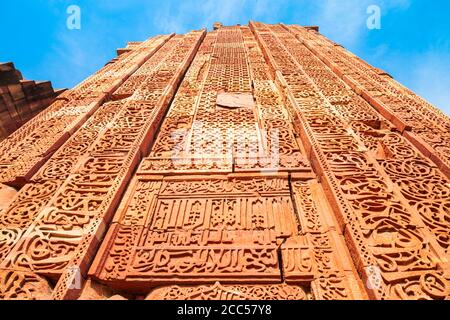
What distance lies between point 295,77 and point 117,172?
368cm

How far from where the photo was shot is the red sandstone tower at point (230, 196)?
87.4 inches

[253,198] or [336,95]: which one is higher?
[336,95]

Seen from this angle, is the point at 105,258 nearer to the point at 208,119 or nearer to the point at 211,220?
the point at 211,220

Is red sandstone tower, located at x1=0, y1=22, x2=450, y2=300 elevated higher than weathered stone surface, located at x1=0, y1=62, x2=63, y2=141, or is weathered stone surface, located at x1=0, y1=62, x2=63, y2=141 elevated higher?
weathered stone surface, located at x1=0, y1=62, x2=63, y2=141

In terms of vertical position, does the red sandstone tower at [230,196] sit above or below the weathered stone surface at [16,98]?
below

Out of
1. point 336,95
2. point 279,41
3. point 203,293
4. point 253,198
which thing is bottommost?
point 203,293

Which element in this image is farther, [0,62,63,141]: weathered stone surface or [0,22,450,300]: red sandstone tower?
[0,62,63,141]: weathered stone surface

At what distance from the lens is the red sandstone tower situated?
222 centimetres

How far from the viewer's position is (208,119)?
4.39 m

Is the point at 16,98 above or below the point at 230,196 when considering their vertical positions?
above

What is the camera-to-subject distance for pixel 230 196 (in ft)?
9.89

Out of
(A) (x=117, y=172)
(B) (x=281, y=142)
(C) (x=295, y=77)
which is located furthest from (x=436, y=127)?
(A) (x=117, y=172)

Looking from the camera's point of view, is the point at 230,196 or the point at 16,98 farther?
the point at 16,98

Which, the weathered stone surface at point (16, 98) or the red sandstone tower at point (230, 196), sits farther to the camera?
the weathered stone surface at point (16, 98)
